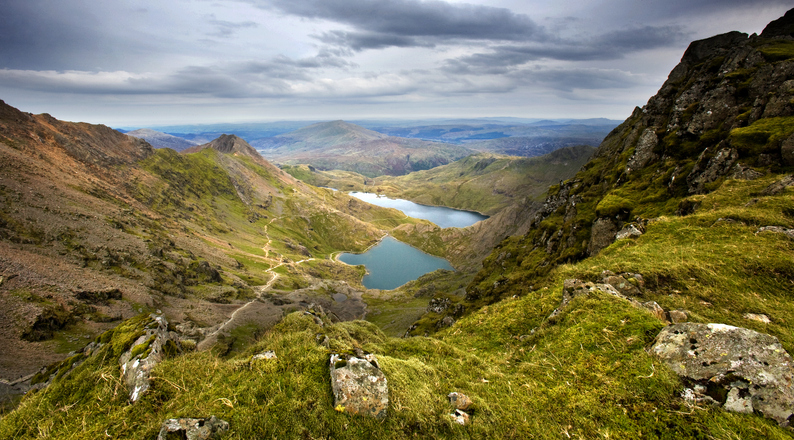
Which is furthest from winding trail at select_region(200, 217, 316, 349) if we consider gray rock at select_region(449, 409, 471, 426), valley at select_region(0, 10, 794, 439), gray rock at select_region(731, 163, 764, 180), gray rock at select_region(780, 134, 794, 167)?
gray rock at select_region(780, 134, 794, 167)

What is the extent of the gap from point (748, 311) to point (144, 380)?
2316 cm

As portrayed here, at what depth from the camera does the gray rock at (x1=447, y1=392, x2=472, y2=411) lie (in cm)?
956

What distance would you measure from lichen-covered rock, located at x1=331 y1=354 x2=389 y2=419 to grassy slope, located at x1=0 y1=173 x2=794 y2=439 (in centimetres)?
32

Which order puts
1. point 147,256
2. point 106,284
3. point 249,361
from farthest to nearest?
point 147,256 → point 106,284 → point 249,361

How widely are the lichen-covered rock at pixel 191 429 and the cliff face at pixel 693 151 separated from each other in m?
30.2

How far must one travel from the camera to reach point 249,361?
1122cm

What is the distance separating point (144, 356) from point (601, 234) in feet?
137

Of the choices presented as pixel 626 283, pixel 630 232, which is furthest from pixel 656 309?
pixel 630 232

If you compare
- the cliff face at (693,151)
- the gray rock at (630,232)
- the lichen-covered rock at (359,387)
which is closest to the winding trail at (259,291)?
the cliff face at (693,151)

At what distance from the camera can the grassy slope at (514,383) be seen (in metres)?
8.02

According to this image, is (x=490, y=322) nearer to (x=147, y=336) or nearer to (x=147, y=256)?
(x=147, y=336)

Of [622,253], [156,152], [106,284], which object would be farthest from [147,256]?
[156,152]

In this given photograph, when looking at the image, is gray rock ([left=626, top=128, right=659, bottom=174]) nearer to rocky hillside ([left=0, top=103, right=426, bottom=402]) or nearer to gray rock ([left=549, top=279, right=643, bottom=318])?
gray rock ([left=549, top=279, right=643, bottom=318])

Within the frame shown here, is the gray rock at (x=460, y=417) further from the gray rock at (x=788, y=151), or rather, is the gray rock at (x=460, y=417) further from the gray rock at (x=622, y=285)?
the gray rock at (x=788, y=151)
